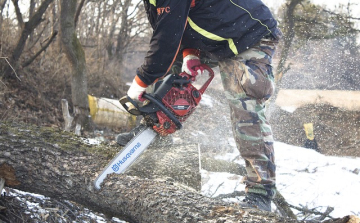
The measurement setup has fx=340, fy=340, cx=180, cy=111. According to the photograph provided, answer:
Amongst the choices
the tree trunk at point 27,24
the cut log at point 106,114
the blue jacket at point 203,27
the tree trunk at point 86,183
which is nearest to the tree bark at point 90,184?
the tree trunk at point 86,183

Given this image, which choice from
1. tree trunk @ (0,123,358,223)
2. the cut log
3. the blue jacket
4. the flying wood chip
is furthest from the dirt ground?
the flying wood chip

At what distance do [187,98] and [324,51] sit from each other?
966 centimetres

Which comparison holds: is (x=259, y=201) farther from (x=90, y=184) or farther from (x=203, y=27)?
(x=203, y=27)

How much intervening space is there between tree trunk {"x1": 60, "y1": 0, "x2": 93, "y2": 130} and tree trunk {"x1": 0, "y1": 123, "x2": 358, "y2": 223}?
2.07 metres

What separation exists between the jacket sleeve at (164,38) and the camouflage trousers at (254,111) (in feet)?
1.74

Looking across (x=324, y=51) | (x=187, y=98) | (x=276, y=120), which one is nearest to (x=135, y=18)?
(x=276, y=120)

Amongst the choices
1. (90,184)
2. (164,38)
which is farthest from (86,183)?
(164,38)

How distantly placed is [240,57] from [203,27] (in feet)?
1.19

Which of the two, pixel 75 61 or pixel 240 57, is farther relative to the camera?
pixel 75 61

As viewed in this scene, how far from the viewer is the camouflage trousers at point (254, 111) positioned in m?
2.40

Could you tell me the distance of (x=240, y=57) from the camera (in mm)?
2555

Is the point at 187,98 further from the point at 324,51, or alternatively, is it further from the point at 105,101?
the point at 324,51

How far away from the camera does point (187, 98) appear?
8.50 ft

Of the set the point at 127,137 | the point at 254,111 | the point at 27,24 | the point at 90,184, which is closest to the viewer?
the point at 90,184
